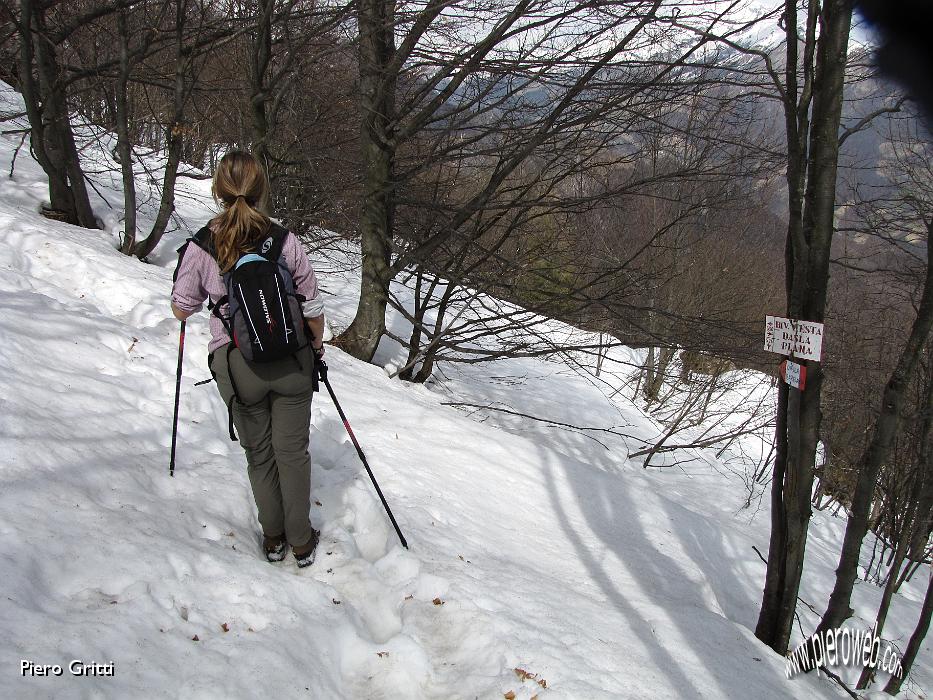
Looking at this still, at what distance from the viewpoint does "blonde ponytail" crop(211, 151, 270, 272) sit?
246 centimetres

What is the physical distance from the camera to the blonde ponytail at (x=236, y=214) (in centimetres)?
246

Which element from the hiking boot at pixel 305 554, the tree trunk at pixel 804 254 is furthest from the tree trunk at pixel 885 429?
the hiking boot at pixel 305 554

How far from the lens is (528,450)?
17.5ft

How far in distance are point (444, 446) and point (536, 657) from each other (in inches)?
97.2

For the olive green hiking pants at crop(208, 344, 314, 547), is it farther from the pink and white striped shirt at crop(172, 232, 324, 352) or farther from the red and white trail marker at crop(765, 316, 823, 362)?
the red and white trail marker at crop(765, 316, 823, 362)

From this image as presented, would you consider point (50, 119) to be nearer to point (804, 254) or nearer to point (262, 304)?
point (262, 304)

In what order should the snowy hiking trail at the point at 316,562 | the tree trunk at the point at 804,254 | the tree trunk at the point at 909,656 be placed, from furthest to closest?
the tree trunk at the point at 909,656
the tree trunk at the point at 804,254
the snowy hiking trail at the point at 316,562

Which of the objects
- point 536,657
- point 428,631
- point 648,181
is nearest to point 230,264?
point 428,631

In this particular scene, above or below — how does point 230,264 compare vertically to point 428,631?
above

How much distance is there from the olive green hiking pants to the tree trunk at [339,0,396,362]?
3830 mm

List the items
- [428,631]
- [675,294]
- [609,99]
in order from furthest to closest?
[675,294] < [609,99] < [428,631]

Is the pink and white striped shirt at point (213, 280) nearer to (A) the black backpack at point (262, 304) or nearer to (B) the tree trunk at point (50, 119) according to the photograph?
(A) the black backpack at point (262, 304)

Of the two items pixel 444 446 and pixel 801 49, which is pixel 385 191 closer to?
pixel 444 446

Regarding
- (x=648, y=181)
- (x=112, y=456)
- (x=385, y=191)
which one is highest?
(x=648, y=181)
